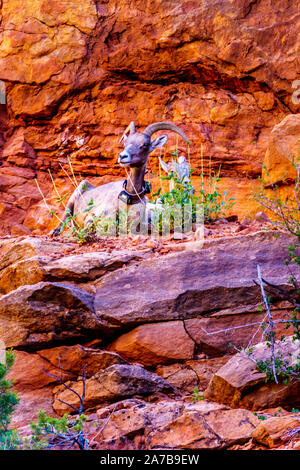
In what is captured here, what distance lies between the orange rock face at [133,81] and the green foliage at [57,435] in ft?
26.5

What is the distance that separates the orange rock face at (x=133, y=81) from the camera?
11.7 m

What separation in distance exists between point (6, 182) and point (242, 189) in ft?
16.5

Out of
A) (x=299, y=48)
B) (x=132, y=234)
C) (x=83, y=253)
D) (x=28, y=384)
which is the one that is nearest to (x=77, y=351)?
(x=28, y=384)

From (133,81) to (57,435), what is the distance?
9.85m

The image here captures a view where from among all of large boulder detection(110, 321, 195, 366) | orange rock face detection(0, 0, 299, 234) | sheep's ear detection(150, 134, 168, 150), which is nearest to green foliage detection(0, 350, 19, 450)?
large boulder detection(110, 321, 195, 366)

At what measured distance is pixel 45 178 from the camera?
12.5 m

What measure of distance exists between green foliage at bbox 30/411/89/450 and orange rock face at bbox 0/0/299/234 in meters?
8.09

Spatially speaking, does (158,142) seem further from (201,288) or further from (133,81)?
(133,81)

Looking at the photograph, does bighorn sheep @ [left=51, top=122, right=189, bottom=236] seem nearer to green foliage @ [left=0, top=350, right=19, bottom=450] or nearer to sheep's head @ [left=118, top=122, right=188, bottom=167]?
sheep's head @ [left=118, top=122, right=188, bottom=167]

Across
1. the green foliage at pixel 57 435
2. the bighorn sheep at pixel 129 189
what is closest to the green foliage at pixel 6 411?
the green foliage at pixel 57 435

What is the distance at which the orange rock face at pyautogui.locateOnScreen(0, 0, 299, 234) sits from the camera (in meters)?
11.7

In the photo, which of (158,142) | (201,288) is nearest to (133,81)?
(158,142)

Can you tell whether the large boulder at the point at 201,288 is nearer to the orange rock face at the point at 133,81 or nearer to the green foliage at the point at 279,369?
the green foliage at the point at 279,369
